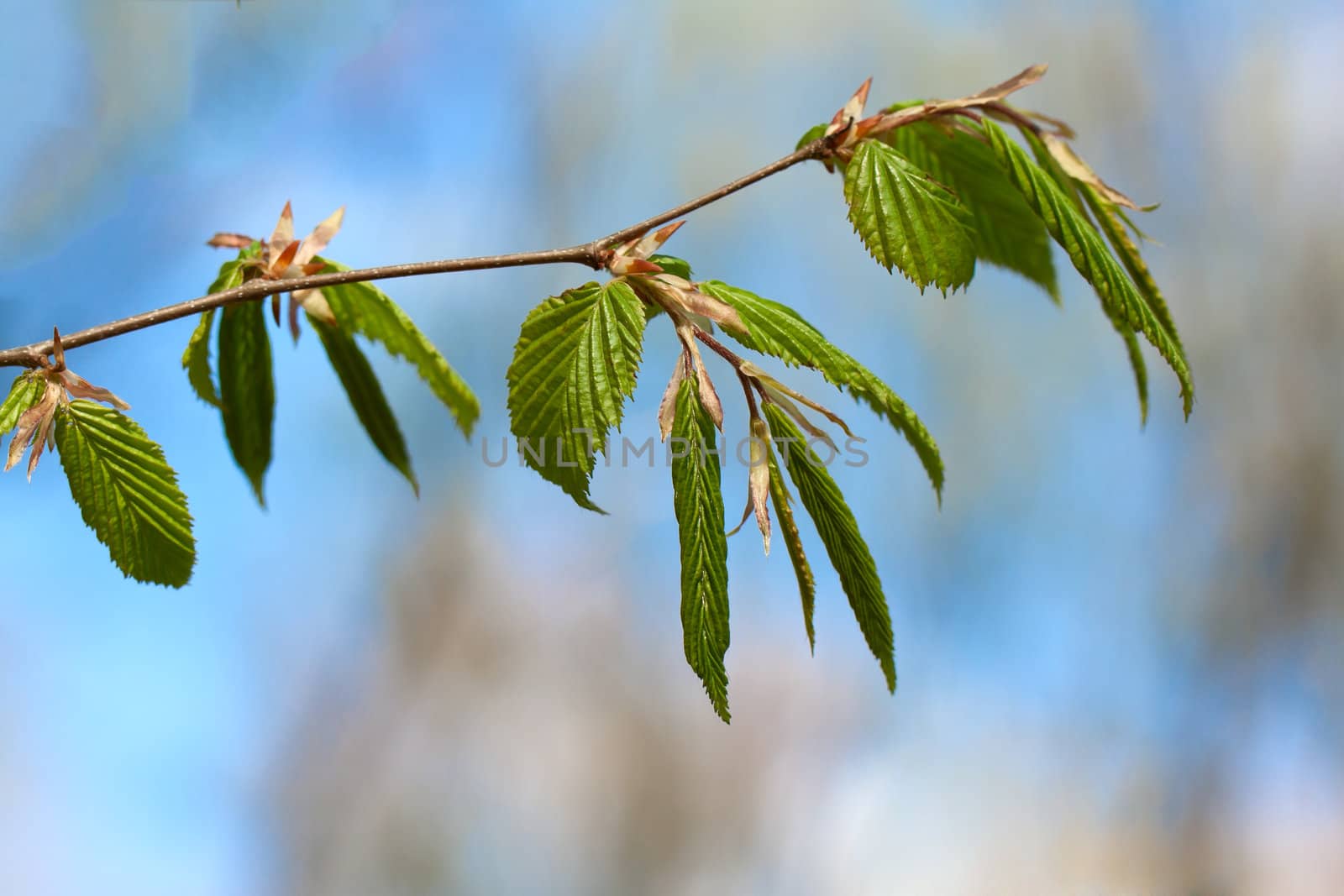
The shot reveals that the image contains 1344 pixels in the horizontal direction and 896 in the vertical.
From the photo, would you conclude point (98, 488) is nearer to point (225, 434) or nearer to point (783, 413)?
point (225, 434)

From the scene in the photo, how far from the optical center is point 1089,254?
1.46 feet

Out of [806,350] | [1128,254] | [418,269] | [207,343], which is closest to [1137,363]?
[1128,254]

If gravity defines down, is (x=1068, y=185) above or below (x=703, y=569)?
above

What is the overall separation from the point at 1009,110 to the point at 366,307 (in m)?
0.37

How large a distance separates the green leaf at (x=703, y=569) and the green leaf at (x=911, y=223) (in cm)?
13

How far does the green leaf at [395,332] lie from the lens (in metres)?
0.58

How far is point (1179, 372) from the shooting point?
432 mm

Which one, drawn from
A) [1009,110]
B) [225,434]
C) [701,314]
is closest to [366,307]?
[225,434]

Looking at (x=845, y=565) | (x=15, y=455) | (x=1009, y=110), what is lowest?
(x=845, y=565)

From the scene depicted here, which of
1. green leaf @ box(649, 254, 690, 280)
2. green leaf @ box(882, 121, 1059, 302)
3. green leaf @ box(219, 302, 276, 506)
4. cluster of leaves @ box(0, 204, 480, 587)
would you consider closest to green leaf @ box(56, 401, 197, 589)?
cluster of leaves @ box(0, 204, 480, 587)

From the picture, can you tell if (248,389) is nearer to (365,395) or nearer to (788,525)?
(365,395)

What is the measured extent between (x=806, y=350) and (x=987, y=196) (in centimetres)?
20

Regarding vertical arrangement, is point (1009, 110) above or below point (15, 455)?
above

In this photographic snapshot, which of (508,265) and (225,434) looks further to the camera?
(225,434)
